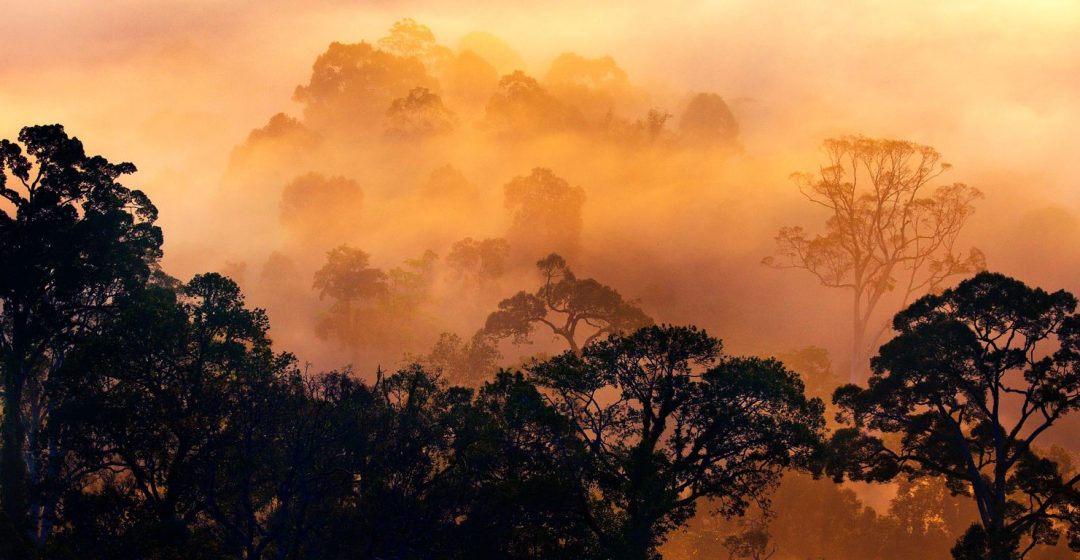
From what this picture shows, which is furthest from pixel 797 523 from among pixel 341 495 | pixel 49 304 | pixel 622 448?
pixel 49 304

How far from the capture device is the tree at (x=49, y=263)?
3519 centimetres

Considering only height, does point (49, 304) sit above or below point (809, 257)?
below

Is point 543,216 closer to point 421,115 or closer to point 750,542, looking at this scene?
point 421,115

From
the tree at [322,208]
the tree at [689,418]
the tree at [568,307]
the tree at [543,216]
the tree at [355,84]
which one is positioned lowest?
the tree at [689,418]

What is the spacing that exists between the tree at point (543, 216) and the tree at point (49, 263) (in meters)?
85.7

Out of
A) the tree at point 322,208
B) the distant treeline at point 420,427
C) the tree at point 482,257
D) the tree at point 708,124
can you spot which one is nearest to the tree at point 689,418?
the distant treeline at point 420,427

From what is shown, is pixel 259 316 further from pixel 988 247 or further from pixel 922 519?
pixel 988 247

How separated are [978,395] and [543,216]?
91.8 metres

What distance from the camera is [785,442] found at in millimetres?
32781

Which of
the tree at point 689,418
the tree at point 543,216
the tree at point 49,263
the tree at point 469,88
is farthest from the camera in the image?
the tree at point 469,88

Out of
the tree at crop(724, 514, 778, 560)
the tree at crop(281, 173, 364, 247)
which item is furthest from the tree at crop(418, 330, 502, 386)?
the tree at crop(281, 173, 364, 247)

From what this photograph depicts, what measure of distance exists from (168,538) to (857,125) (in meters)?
193

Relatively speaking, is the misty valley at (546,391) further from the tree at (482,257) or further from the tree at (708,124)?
the tree at (708,124)

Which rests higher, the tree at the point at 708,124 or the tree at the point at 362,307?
the tree at the point at 708,124
